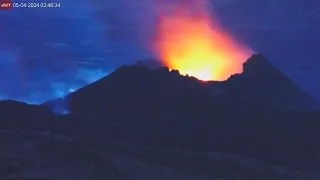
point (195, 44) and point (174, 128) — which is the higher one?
point (195, 44)

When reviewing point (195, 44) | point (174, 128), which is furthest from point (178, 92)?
point (195, 44)

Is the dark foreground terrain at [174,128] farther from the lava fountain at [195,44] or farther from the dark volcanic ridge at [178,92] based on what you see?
the lava fountain at [195,44]

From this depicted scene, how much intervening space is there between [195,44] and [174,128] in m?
1.00

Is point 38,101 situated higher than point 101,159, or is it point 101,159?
point 38,101

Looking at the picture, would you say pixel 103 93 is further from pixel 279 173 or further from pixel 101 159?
pixel 279 173

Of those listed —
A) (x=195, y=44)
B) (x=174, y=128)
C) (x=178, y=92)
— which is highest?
(x=195, y=44)

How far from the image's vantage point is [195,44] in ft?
21.8

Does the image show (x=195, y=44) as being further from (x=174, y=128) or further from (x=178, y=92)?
(x=174, y=128)

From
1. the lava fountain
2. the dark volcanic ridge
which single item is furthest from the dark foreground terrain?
the lava fountain

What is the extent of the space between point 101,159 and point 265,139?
1851 mm

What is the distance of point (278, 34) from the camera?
659 centimetres

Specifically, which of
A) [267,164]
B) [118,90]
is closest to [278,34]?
[267,164]

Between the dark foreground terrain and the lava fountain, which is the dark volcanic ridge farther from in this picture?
the lava fountain

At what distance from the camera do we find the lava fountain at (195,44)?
257 inches
